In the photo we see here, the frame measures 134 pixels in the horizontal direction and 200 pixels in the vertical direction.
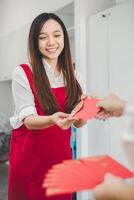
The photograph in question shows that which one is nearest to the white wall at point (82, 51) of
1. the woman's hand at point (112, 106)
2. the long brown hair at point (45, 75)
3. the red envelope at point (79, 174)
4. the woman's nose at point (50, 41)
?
the long brown hair at point (45, 75)

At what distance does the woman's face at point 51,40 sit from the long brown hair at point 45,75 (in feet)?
0.07

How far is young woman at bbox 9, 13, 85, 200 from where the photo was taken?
1.44 meters

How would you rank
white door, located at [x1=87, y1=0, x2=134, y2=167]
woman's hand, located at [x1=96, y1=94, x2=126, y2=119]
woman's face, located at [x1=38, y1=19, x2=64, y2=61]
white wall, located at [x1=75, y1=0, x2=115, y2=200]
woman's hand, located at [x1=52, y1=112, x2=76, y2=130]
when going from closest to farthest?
woman's hand, located at [x1=96, y1=94, x2=126, y2=119] → woman's hand, located at [x1=52, y1=112, x2=76, y2=130] → woman's face, located at [x1=38, y1=19, x2=64, y2=61] → white door, located at [x1=87, y1=0, x2=134, y2=167] → white wall, located at [x1=75, y1=0, x2=115, y2=200]

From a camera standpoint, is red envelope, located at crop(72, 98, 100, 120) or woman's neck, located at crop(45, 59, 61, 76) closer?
red envelope, located at crop(72, 98, 100, 120)

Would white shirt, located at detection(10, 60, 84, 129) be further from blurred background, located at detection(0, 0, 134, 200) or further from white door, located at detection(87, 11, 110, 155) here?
white door, located at detection(87, 11, 110, 155)

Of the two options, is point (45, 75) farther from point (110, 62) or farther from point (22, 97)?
point (110, 62)

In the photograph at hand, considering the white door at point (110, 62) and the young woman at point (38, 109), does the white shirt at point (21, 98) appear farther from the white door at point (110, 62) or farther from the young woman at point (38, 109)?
the white door at point (110, 62)

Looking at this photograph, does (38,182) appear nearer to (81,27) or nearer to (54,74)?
(54,74)

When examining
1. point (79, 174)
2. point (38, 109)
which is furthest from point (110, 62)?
point (79, 174)

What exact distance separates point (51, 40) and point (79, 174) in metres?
1.00

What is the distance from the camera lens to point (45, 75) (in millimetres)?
1498

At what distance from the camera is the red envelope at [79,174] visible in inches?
20.9

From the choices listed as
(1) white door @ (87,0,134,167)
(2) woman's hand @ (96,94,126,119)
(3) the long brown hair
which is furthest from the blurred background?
(2) woman's hand @ (96,94,126,119)


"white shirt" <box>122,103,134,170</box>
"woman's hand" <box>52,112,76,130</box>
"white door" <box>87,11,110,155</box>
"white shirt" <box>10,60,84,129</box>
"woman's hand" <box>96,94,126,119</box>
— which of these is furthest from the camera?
"white door" <box>87,11,110,155</box>
